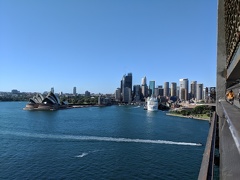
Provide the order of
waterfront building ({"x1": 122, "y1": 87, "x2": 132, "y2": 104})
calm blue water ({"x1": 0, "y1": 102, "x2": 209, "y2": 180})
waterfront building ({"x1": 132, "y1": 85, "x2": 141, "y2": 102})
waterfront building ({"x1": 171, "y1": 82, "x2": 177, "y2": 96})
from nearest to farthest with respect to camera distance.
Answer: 1. calm blue water ({"x1": 0, "y1": 102, "x2": 209, "y2": 180})
2. waterfront building ({"x1": 122, "y1": 87, "x2": 132, "y2": 104})
3. waterfront building ({"x1": 132, "y1": 85, "x2": 141, "y2": 102})
4. waterfront building ({"x1": 171, "y1": 82, "x2": 177, "y2": 96})

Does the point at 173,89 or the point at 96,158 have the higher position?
the point at 173,89

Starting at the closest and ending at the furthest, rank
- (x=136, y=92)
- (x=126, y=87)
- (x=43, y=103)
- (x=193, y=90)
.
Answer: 1. (x=43, y=103)
2. (x=126, y=87)
3. (x=136, y=92)
4. (x=193, y=90)

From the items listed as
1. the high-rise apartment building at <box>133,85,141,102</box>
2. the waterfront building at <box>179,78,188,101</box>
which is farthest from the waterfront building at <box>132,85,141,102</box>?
the waterfront building at <box>179,78,188,101</box>

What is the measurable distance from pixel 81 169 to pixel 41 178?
4.14ft

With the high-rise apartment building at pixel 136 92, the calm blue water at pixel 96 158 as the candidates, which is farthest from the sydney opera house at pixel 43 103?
the high-rise apartment building at pixel 136 92

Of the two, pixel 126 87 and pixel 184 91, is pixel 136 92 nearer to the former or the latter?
pixel 126 87

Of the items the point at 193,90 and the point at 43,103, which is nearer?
the point at 43,103

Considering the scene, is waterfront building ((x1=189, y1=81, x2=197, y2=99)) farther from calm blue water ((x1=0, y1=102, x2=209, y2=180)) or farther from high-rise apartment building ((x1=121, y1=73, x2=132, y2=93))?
calm blue water ((x1=0, y1=102, x2=209, y2=180))

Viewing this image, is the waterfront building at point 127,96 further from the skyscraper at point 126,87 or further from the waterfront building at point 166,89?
the waterfront building at point 166,89

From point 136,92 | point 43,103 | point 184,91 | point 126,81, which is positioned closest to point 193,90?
point 184,91

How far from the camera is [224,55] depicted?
12.4 feet

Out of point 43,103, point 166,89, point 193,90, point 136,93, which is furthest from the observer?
point 166,89

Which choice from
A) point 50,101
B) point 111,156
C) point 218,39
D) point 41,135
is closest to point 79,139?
point 41,135

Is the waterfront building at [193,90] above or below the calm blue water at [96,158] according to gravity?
above
